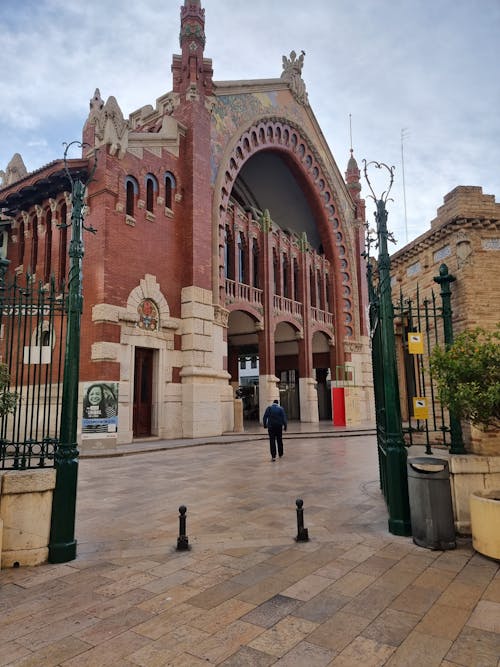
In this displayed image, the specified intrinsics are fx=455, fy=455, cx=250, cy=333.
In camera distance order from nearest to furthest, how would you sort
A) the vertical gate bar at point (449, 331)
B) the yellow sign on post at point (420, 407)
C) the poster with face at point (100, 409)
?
the vertical gate bar at point (449, 331), the yellow sign on post at point (420, 407), the poster with face at point (100, 409)

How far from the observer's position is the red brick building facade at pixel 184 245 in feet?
54.6

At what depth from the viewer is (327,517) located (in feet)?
21.3

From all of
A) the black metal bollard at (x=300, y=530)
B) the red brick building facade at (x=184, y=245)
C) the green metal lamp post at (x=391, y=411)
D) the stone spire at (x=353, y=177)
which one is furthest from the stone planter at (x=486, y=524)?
the stone spire at (x=353, y=177)

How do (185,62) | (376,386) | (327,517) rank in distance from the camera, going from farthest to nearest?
(185,62) → (376,386) → (327,517)

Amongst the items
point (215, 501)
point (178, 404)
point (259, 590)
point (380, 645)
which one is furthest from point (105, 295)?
point (380, 645)

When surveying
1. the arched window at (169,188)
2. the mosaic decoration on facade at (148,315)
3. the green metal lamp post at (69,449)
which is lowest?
the green metal lamp post at (69,449)

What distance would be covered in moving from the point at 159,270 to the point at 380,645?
1651 centimetres

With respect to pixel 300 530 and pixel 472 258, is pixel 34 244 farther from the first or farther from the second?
pixel 300 530

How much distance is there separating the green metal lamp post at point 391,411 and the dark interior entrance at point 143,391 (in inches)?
503

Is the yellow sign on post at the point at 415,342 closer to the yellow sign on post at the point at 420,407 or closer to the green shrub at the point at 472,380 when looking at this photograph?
the yellow sign on post at the point at 420,407

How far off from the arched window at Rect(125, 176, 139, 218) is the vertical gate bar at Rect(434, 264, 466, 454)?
1385 cm

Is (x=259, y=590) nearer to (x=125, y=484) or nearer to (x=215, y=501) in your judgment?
(x=215, y=501)

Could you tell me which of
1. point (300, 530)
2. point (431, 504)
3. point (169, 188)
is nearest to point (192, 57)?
point (169, 188)

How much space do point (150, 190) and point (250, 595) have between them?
1730 centimetres
